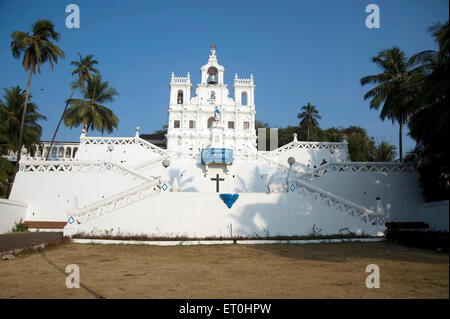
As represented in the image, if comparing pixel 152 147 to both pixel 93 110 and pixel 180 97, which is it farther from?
pixel 180 97

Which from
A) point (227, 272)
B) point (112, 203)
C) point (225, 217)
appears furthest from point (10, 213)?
point (227, 272)

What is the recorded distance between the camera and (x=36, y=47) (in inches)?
1046

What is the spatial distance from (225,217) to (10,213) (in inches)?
561

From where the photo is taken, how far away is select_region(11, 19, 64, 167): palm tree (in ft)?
87.0

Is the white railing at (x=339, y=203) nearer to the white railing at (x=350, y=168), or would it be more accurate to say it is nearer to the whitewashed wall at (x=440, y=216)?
the whitewashed wall at (x=440, y=216)

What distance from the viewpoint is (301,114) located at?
56.6 m

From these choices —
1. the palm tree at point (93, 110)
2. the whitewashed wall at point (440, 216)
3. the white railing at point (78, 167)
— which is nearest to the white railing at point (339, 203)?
the whitewashed wall at point (440, 216)

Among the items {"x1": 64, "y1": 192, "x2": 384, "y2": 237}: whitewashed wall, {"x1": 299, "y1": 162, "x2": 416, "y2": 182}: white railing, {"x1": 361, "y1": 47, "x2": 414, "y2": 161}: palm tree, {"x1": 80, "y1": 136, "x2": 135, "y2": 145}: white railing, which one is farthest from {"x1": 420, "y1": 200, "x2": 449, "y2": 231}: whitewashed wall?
{"x1": 80, "y1": 136, "x2": 135, "y2": 145}: white railing

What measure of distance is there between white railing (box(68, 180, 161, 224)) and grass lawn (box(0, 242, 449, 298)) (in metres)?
2.32

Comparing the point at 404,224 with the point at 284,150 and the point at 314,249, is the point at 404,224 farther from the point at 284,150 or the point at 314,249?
the point at 284,150

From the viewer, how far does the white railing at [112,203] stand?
1625cm
